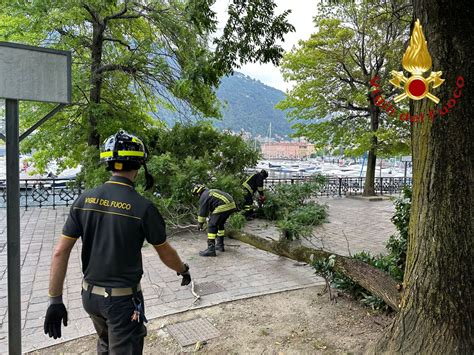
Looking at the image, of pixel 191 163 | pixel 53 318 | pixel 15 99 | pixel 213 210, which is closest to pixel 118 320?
pixel 53 318

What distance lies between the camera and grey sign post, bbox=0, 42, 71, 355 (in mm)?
2668

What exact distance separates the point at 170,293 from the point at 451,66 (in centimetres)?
422

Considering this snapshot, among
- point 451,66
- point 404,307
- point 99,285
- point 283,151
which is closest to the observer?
point 99,285

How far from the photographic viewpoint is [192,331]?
3857 mm

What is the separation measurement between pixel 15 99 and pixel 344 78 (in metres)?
17.1

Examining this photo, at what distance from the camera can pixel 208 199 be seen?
23.2 ft

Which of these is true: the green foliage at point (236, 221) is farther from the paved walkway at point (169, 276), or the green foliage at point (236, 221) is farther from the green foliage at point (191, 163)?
the green foliage at point (191, 163)

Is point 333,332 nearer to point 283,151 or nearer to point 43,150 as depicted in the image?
point 43,150

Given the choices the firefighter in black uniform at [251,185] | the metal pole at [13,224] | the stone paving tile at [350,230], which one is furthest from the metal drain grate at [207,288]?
the firefighter in black uniform at [251,185]

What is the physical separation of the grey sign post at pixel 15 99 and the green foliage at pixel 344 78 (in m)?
15.6

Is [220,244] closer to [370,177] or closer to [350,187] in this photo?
[370,177]

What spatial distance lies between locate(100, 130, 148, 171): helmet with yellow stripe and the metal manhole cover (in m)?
2.12

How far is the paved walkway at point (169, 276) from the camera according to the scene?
415cm

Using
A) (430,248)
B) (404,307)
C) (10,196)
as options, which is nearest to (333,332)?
(404,307)
